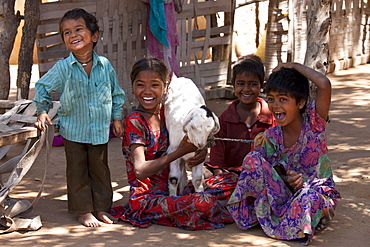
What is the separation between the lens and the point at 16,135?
3.55 m

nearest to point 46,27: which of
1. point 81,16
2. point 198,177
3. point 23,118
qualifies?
point 23,118

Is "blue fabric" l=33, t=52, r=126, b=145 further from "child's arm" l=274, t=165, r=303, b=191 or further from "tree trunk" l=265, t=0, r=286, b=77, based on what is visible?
"tree trunk" l=265, t=0, r=286, b=77

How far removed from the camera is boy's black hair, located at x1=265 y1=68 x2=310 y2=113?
353cm

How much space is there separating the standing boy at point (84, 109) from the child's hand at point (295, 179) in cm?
117

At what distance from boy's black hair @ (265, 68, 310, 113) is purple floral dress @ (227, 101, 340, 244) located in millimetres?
111

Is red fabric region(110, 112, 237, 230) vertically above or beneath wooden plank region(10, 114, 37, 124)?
beneath

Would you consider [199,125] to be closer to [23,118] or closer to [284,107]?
[284,107]

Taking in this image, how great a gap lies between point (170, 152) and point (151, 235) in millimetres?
550

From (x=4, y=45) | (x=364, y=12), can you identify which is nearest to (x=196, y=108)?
(x=4, y=45)

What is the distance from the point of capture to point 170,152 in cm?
359

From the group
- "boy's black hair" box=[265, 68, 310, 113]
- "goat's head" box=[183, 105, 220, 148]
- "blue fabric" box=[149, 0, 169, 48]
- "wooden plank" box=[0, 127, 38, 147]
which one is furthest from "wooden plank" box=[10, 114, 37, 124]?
"blue fabric" box=[149, 0, 169, 48]

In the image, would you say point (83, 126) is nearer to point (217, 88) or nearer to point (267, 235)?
point (267, 235)

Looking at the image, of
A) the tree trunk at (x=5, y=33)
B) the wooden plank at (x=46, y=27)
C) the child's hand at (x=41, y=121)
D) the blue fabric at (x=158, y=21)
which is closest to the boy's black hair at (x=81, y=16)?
the child's hand at (x=41, y=121)

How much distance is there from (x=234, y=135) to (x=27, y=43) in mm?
2896
